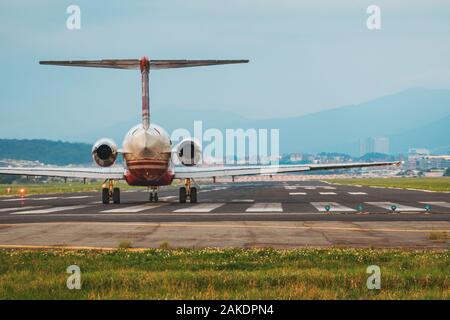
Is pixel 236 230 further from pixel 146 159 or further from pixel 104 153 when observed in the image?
pixel 104 153

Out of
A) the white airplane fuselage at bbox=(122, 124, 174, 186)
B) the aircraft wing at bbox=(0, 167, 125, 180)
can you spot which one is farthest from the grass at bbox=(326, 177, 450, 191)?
the aircraft wing at bbox=(0, 167, 125, 180)

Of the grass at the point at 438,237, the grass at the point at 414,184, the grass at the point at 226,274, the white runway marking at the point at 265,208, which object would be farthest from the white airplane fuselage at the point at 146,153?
the grass at the point at 414,184

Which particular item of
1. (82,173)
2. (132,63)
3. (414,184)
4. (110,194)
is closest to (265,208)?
(132,63)

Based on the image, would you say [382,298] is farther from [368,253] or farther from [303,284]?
[368,253]

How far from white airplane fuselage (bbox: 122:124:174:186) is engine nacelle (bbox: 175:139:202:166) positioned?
160 cm

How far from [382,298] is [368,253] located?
5.53 meters

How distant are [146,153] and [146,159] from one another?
48 centimetres

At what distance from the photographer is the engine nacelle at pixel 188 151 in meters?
42.1

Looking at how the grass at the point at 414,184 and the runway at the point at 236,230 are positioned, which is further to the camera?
the grass at the point at 414,184

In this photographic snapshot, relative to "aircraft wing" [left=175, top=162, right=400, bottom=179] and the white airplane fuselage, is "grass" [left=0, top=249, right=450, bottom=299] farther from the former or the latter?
"aircraft wing" [left=175, top=162, right=400, bottom=179]

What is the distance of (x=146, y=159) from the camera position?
38656 mm

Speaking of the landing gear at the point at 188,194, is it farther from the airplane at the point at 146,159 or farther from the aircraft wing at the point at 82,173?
the aircraft wing at the point at 82,173
